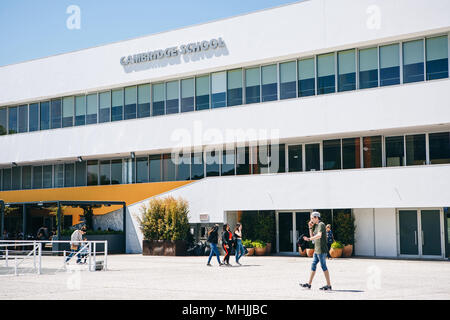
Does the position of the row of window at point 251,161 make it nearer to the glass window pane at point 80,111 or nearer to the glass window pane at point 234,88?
the glass window pane at point 234,88

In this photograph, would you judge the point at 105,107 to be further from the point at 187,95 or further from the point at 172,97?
the point at 187,95

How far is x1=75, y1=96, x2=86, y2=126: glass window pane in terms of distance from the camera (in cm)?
4072

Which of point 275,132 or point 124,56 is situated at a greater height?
point 124,56

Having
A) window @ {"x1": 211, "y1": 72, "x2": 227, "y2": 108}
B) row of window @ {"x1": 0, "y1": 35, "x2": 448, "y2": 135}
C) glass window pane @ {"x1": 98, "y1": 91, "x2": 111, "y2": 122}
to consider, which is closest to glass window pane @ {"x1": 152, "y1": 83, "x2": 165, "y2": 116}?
row of window @ {"x1": 0, "y1": 35, "x2": 448, "y2": 135}

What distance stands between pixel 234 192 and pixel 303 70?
712 cm

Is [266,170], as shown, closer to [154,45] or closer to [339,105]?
[339,105]

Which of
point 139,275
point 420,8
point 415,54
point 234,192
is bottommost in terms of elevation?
point 139,275

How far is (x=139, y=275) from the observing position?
65.6 ft

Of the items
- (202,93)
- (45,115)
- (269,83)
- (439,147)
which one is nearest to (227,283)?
(439,147)

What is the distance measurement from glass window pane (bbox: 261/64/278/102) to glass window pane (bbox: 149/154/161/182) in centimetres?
840

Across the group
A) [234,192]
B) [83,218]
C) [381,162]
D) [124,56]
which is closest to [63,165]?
[83,218]

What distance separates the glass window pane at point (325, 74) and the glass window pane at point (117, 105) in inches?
528

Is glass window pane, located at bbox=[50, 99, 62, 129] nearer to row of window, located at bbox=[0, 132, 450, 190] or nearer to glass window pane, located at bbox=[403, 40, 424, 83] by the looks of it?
row of window, located at bbox=[0, 132, 450, 190]

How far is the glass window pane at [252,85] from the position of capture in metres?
33.6
